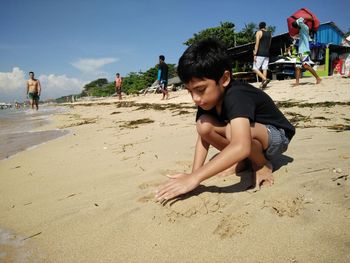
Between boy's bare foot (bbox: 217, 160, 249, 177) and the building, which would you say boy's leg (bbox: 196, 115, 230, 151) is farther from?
the building

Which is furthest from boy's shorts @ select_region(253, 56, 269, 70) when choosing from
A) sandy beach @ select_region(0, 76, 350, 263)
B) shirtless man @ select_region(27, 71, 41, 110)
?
shirtless man @ select_region(27, 71, 41, 110)

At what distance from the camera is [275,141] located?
1.94 m

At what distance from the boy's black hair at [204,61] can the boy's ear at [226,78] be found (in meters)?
0.02

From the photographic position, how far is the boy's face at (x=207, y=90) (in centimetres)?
167

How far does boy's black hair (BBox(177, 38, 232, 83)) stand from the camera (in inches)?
64.2

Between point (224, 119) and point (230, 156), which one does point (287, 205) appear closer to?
point (230, 156)

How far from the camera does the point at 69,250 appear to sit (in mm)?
1385

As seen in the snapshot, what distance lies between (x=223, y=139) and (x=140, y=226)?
0.84m

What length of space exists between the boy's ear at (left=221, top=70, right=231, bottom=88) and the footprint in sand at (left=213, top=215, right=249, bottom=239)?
2.54 ft

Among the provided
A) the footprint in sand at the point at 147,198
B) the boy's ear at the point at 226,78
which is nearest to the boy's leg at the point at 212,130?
the boy's ear at the point at 226,78

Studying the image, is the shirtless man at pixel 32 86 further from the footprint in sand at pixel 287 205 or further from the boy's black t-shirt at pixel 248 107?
the footprint in sand at pixel 287 205

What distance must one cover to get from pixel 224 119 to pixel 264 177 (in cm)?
46

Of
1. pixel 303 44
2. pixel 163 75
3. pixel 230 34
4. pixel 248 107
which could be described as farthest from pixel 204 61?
pixel 230 34

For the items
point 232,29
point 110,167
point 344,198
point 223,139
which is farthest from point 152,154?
point 232,29
